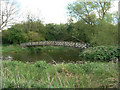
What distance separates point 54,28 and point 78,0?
24.9 ft

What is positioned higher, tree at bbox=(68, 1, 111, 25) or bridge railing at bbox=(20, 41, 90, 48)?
tree at bbox=(68, 1, 111, 25)

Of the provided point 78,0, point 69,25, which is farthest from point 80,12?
point 69,25

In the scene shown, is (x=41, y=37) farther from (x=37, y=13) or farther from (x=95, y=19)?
(x=95, y=19)

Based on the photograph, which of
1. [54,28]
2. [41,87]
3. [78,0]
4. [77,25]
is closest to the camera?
[41,87]

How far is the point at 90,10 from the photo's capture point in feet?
49.0

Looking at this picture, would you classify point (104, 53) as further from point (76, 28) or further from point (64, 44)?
point (76, 28)

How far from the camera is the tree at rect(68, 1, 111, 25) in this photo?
14.5 metres

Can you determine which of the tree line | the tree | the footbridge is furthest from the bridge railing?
the tree

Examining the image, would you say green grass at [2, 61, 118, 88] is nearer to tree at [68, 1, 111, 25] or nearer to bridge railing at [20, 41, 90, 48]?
bridge railing at [20, 41, 90, 48]

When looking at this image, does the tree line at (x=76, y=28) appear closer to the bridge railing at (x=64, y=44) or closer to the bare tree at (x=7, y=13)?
the bridge railing at (x=64, y=44)

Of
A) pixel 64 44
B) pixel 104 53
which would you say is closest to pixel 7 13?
pixel 64 44

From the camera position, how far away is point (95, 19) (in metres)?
14.4

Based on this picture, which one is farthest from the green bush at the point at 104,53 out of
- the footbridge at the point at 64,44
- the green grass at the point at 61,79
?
the green grass at the point at 61,79

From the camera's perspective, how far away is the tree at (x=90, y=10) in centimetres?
1448
